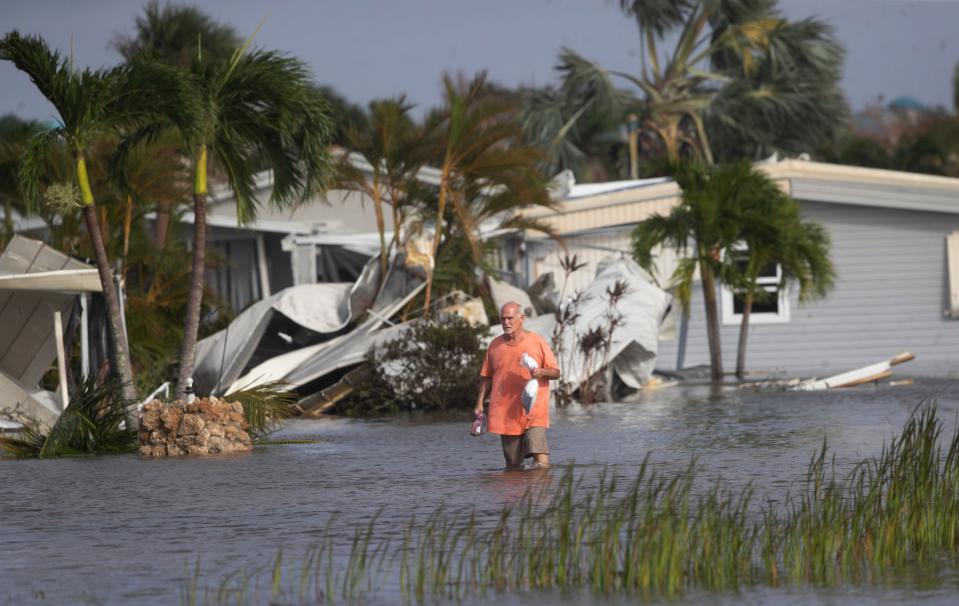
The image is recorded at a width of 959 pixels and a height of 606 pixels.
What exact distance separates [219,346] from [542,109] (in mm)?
24490

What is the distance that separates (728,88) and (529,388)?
1418 inches

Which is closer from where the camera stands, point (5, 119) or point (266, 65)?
point (266, 65)

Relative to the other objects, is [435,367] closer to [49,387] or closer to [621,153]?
[49,387]

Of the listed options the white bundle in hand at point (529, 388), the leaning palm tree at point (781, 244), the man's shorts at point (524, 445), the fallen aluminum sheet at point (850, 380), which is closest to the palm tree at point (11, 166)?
the man's shorts at point (524, 445)

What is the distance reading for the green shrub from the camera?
22.9m

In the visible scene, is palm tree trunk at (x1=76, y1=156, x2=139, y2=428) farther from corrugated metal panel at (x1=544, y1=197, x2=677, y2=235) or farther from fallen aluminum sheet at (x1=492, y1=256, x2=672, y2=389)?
corrugated metal panel at (x1=544, y1=197, x2=677, y2=235)

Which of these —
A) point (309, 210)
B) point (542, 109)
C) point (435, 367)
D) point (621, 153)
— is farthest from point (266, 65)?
point (621, 153)

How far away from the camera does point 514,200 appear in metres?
25.6

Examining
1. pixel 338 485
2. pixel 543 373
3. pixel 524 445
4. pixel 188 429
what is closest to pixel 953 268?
pixel 188 429

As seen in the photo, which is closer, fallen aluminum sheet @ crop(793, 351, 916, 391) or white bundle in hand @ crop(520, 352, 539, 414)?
white bundle in hand @ crop(520, 352, 539, 414)

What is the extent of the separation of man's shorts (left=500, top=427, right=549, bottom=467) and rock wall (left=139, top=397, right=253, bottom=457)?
173 inches

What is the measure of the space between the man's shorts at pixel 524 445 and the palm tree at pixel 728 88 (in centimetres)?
3310

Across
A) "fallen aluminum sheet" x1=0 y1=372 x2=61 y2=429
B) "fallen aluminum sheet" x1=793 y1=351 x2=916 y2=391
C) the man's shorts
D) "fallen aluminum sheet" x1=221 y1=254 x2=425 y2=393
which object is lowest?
the man's shorts

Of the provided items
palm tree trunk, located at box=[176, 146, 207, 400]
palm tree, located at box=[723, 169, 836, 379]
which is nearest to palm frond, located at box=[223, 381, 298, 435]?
palm tree trunk, located at box=[176, 146, 207, 400]
